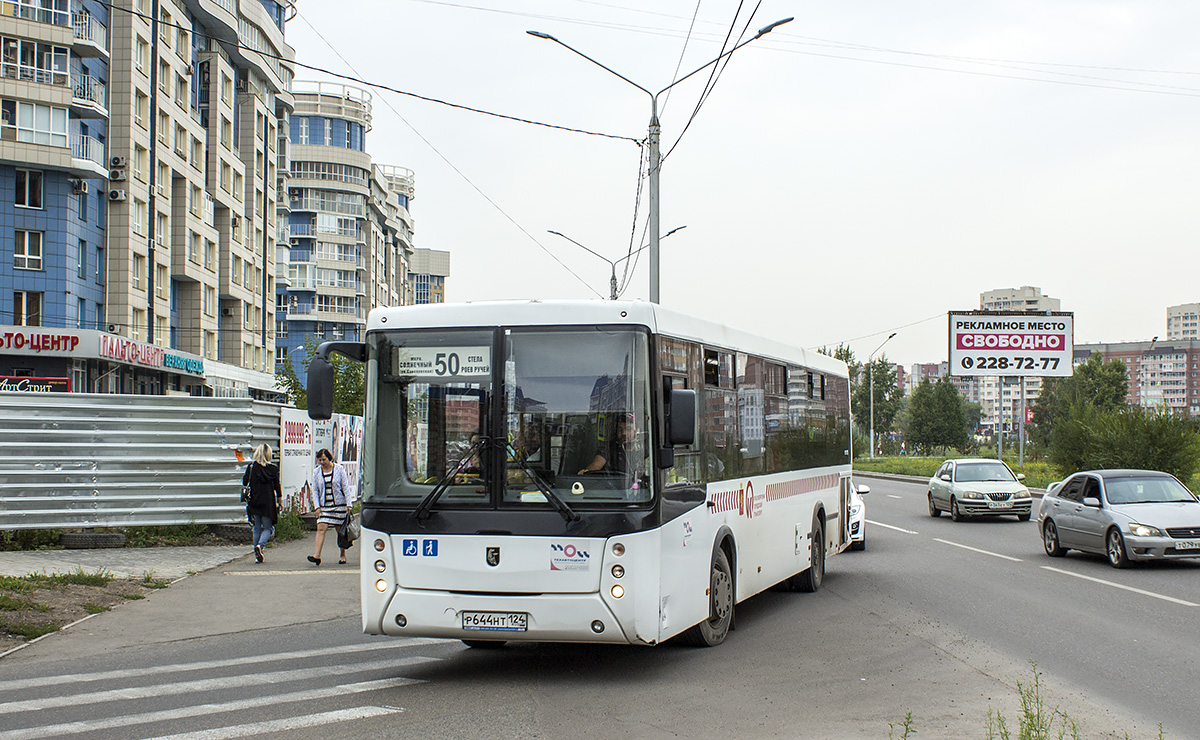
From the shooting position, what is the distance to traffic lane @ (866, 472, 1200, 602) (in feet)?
50.5

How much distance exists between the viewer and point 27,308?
153ft

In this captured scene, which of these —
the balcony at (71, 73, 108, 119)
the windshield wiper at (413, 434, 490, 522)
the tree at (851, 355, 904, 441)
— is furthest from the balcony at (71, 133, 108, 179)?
the tree at (851, 355, 904, 441)

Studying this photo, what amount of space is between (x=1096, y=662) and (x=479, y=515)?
5.06 metres

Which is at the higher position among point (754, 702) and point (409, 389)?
point (409, 389)

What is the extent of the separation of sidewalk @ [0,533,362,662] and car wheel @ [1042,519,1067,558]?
35.4ft

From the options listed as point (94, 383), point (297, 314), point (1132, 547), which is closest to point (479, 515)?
point (1132, 547)

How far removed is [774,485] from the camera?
1266cm

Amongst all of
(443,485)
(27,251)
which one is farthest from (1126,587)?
(27,251)

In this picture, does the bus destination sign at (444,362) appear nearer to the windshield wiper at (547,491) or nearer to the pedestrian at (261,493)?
the windshield wiper at (547,491)

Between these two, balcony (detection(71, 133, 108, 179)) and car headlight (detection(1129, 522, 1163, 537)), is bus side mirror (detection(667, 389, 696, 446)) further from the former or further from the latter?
balcony (detection(71, 133, 108, 179))

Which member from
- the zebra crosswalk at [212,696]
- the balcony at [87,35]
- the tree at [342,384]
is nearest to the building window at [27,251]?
the balcony at [87,35]

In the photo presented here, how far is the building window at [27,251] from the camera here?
46.4m

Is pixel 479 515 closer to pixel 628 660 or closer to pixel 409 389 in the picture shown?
pixel 409 389

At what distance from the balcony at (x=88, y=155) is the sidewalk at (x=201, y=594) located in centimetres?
3264
